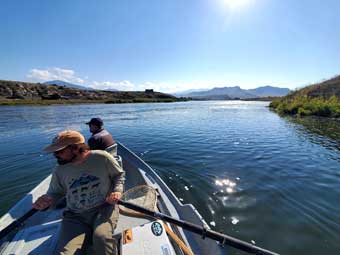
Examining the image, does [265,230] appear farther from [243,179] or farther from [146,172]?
[146,172]

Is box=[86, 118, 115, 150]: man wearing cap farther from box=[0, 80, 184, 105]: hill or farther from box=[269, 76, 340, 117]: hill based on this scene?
box=[0, 80, 184, 105]: hill

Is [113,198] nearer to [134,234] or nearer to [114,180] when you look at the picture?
[114,180]

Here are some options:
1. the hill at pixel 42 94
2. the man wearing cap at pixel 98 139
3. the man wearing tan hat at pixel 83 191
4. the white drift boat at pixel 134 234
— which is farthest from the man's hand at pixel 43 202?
the hill at pixel 42 94

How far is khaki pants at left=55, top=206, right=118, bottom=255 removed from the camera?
302 cm

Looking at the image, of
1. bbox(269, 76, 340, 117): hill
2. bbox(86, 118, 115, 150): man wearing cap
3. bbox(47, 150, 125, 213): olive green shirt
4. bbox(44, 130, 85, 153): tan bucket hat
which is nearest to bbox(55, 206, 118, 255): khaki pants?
bbox(47, 150, 125, 213): olive green shirt

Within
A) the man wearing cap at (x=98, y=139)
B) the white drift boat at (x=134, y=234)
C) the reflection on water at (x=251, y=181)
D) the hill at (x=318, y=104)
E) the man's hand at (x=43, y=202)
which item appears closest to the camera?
the white drift boat at (x=134, y=234)

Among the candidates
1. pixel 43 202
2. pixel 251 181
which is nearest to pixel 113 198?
pixel 43 202

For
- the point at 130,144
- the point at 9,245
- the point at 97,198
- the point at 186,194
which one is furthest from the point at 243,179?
the point at 130,144

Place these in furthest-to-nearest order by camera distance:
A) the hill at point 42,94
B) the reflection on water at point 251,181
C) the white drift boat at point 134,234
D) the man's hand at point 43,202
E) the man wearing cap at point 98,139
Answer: the hill at point 42,94 < the man wearing cap at point 98,139 < the reflection on water at point 251,181 < the man's hand at point 43,202 < the white drift boat at point 134,234

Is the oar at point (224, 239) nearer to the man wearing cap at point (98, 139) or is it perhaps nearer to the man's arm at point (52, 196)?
the man's arm at point (52, 196)

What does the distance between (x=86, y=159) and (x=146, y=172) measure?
3785 mm

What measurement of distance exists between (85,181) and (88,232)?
93 cm

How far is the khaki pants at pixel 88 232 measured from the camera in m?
3.02

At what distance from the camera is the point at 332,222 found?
5363mm
